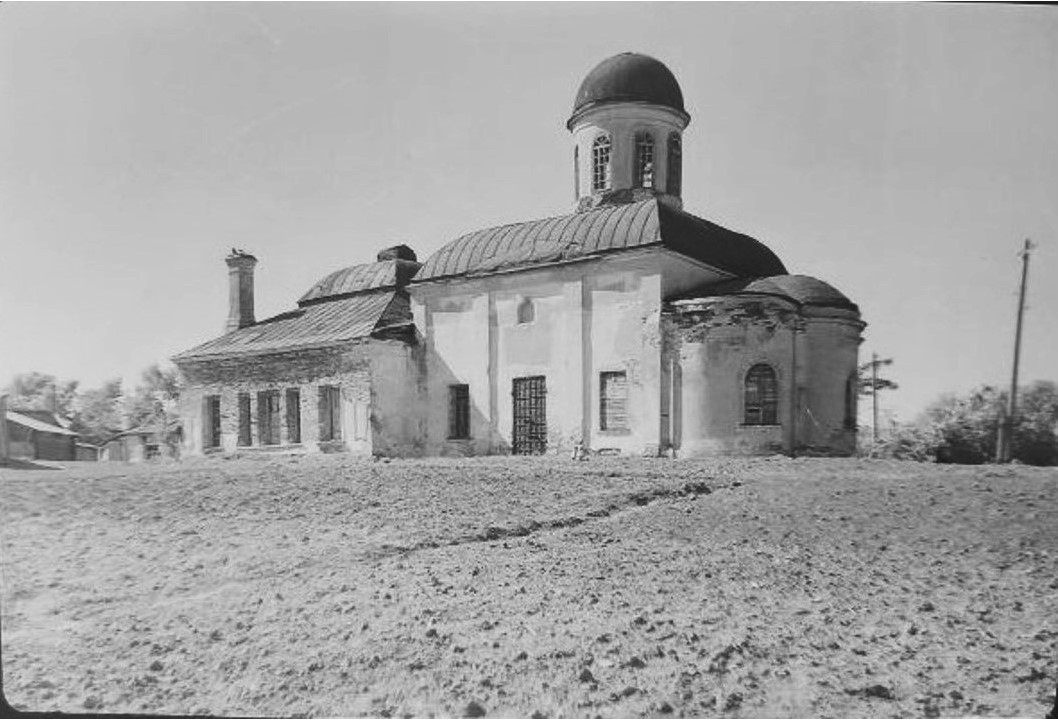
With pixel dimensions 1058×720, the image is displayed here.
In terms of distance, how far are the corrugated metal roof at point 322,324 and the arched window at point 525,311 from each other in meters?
1.41

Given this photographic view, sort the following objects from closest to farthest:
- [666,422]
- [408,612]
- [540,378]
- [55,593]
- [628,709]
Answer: [628,709]
[408,612]
[55,593]
[666,422]
[540,378]

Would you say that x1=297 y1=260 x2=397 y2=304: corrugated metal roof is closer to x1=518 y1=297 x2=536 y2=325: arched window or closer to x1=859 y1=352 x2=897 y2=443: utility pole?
x1=518 y1=297 x2=536 y2=325: arched window

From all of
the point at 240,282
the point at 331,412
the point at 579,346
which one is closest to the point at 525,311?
the point at 579,346

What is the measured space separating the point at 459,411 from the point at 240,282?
383cm

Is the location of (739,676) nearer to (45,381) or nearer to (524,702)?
(524,702)

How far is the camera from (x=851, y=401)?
23.3 ft

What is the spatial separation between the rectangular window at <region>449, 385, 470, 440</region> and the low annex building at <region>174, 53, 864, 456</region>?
20 mm

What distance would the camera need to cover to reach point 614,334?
27.0 feet

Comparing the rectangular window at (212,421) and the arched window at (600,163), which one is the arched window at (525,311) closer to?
the arched window at (600,163)

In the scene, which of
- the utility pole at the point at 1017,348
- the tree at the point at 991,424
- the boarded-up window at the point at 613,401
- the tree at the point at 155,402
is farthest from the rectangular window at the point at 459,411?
the utility pole at the point at 1017,348

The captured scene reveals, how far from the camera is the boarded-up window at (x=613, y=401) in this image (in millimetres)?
8102

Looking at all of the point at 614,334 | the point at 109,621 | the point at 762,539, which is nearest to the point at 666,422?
the point at 614,334

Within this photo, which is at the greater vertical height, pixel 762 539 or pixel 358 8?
pixel 358 8

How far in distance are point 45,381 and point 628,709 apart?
345cm
